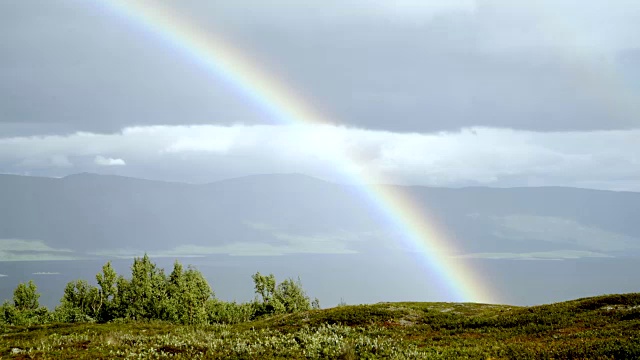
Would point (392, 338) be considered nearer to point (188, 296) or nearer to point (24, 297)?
point (188, 296)

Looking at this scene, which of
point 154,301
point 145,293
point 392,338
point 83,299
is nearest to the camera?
point 392,338

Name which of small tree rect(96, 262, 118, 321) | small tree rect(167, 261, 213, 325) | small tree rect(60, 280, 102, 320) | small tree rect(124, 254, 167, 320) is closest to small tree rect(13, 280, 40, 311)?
small tree rect(60, 280, 102, 320)

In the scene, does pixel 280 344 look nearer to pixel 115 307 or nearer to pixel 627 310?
pixel 627 310

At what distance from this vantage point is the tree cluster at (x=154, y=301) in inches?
5807

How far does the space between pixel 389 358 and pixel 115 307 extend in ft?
476

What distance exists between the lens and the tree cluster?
148m

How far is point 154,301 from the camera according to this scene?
153 m

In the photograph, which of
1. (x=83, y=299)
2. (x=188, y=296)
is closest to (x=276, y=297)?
(x=188, y=296)

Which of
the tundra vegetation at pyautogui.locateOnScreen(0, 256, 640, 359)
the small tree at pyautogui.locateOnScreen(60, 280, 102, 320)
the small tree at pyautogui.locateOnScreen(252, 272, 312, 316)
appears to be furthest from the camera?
the small tree at pyautogui.locateOnScreen(60, 280, 102, 320)

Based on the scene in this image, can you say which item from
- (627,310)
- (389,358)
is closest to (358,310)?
(627,310)

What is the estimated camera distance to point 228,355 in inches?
1196

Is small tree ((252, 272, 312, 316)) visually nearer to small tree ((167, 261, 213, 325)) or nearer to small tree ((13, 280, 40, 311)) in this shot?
small tree ((167, 261, 213, 325))

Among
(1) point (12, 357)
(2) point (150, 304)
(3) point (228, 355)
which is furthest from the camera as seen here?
(2) point (150, 304)

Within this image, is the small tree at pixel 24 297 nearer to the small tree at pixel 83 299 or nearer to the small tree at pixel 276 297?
the small tree at pixel 83 299
